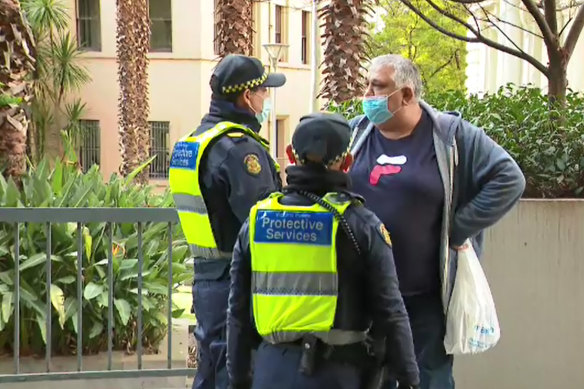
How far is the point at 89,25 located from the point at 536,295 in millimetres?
28555

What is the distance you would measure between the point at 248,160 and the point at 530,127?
7.16 feet

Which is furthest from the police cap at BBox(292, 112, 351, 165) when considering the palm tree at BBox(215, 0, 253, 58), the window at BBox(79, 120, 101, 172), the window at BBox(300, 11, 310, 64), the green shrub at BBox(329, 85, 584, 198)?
the window at BBox(300, 11, 310, 64)

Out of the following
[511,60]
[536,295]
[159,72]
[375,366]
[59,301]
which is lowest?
[59,301]

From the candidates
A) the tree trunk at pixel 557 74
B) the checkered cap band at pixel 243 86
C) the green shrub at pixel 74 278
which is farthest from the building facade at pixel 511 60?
the checkered cap band at pixel 243 86

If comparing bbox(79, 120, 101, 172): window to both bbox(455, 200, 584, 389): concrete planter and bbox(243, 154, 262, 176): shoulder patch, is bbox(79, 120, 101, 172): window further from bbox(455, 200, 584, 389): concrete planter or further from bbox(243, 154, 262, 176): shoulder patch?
bbox(243, 154, 262, 176): shoulder patch

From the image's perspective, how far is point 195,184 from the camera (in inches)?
157

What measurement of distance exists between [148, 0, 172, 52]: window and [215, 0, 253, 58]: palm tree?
768 inches

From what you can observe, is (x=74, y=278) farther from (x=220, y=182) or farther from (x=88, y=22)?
(x=88, y=22)

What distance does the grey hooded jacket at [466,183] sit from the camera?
3.59 m

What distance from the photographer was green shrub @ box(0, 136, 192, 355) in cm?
620

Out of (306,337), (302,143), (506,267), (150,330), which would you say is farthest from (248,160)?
(150,330)

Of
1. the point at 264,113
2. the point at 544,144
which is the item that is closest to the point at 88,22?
the point at 544,144

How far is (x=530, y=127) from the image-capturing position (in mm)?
5258

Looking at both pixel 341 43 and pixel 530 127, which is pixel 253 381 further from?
pixel 341 43
